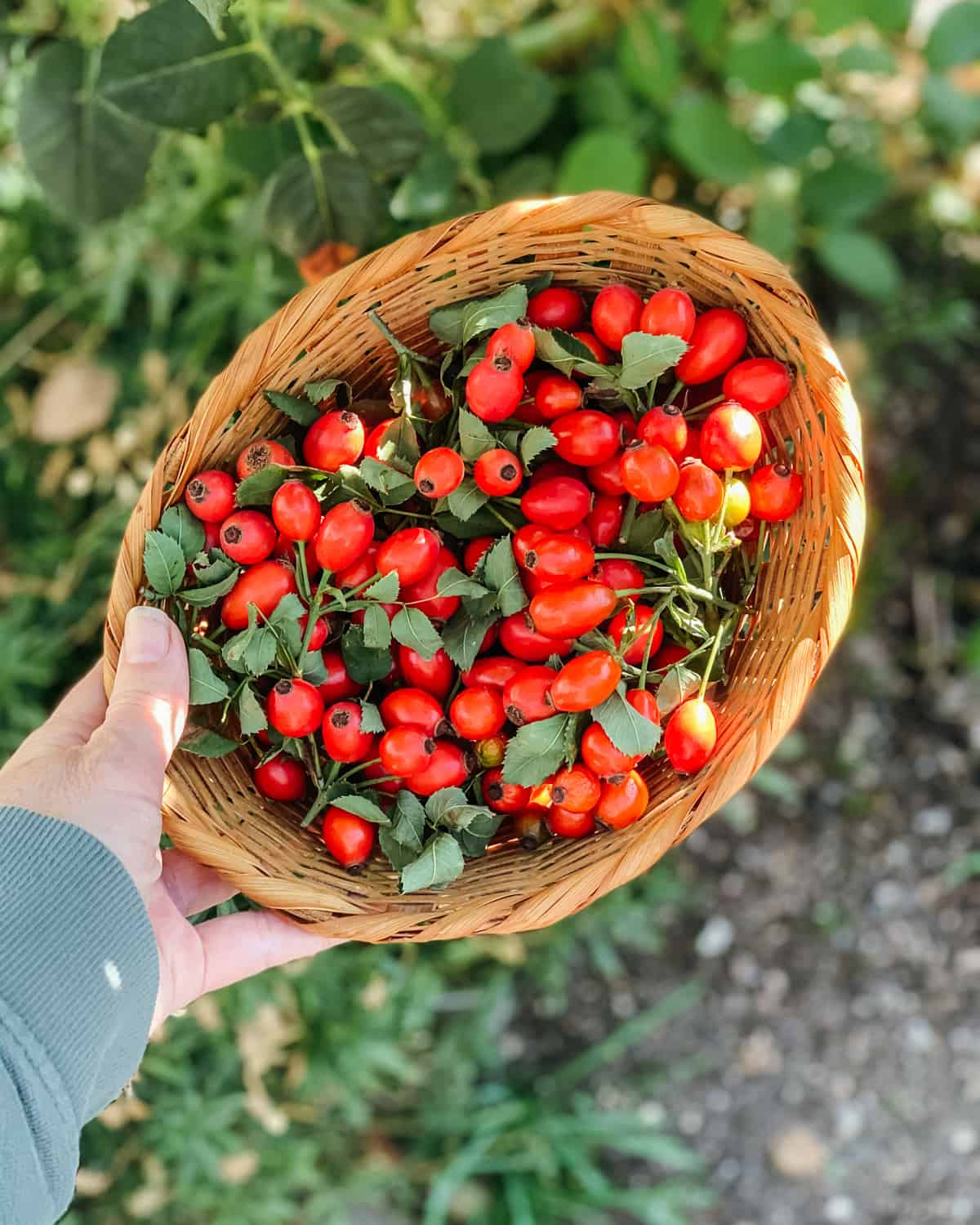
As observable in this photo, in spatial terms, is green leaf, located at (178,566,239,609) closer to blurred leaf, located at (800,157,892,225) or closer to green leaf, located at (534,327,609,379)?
green leaf, located at (534,327,609,379)

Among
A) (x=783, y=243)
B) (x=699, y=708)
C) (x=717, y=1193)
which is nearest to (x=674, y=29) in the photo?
(x=783, y=243)

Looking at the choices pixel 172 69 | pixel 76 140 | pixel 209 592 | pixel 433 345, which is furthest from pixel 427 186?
pixel 209 592

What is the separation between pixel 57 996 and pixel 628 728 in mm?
711

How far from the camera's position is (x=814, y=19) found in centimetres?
188

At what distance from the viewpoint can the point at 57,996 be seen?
1120mm

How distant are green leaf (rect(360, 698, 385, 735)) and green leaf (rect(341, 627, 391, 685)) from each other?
4cm

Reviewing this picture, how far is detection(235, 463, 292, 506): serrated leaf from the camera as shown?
4.42 feet

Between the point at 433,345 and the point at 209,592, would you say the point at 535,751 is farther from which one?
the point at 433,345

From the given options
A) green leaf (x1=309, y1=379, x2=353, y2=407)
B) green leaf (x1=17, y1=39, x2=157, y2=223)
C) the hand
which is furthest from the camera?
green leaf (x1=17, y1=39, x2=157, y2=223)

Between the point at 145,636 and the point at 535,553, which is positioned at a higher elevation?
the point at 145,636

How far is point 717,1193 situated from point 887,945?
2.11 ft

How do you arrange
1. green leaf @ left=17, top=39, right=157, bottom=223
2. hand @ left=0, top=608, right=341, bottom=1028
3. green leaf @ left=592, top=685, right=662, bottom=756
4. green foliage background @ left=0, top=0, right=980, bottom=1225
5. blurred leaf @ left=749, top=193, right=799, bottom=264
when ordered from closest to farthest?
hand @ left=0, top=608, right=341, bottom=1028
green leaf @ left=592, top=685, right=662, bottom=756
green leaf @ left=17, top=39, right=157, bottom=223
green foliage background @ left=0, top=0, right=980, bottom=1225
blurred leaf @ left=749, top=193, right=799, bottom=264

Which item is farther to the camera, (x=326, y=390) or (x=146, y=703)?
(x=326, y=390)

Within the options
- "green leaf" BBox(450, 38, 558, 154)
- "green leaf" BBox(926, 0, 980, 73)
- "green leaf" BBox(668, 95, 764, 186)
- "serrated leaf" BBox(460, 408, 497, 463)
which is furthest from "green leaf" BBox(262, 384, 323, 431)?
"green leaf" BBox(926, 0, 980, 73)
